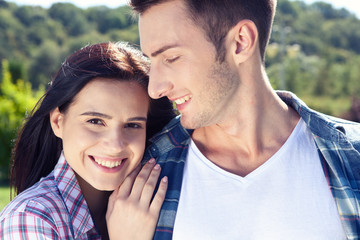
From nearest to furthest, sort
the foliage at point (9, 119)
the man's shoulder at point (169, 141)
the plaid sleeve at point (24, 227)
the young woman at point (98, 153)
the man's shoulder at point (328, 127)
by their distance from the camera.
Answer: the plaid sleeve at point (24, 227) → the young woman at point (98, 153) → the man's shoulder at point (328, 127) → the man's shoulder at point (169, 141) → the foliage at point (9, 119)

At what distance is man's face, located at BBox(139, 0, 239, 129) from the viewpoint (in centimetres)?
217

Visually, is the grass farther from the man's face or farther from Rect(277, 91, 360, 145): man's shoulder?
Rect(277, 91, 360, 145): man's shoulder

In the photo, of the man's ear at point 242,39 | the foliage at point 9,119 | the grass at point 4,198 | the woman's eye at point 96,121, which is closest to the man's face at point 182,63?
the man's ear at point 242,39

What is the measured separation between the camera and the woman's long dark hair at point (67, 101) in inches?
89.4

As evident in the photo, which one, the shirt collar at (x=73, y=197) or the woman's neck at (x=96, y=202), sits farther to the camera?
the woman's neck at (x=96, y=202)

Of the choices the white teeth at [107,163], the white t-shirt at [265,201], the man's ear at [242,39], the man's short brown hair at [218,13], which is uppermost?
the man's short brown hair at [218,13]

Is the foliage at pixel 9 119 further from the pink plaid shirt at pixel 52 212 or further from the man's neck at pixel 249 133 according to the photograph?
the man's neck at pixel 249 133

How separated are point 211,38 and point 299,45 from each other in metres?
48.1

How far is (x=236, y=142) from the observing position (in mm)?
2408

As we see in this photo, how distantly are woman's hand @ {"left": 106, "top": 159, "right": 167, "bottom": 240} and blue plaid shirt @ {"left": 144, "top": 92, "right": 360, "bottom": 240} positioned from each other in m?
0.04

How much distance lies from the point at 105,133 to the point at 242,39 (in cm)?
78

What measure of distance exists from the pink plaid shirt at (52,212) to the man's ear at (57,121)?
4.8 inches

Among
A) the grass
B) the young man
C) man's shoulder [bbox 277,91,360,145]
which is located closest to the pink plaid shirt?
the young man

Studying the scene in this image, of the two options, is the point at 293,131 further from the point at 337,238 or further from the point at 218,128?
the point at 337,238
